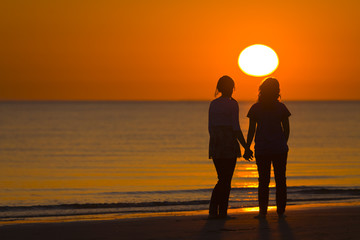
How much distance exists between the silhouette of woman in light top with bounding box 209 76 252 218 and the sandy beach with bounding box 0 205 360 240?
0.77 metres

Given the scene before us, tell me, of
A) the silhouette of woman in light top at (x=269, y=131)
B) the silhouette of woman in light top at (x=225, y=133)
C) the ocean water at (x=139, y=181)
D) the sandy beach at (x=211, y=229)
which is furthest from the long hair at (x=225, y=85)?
the ocean water at (x=139, y=181)

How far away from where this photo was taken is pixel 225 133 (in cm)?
834

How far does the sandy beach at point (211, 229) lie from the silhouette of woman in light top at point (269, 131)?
0.74 metres

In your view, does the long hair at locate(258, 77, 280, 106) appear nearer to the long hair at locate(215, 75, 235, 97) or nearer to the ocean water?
the long hair at locate(215, 75, 235, 97)

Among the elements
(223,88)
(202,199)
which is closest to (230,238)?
(223,88)

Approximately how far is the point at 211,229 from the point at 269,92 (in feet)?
7.03

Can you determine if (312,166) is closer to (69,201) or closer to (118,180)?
(118,180)

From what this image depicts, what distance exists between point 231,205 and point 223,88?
589cm

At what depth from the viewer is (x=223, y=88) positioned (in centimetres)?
845

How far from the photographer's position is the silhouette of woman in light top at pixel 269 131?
838cm

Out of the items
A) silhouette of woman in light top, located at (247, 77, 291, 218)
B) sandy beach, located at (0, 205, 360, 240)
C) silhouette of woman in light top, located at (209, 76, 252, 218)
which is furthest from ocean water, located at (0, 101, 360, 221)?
silhouette of woman in light top, located at (247, 77, 291, 218)

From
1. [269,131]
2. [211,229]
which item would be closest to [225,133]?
[269,131]

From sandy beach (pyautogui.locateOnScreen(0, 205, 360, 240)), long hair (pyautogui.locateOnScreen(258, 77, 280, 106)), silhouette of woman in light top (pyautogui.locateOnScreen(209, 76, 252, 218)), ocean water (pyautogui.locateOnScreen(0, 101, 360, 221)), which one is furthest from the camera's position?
ocean water (pyautogui.locateOnScreen(0, 101, 360, 221))

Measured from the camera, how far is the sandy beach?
7285mm
